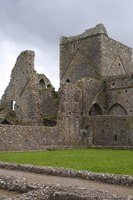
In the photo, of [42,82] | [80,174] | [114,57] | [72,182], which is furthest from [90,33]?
[72,182]

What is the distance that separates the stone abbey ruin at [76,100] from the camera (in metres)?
29.1

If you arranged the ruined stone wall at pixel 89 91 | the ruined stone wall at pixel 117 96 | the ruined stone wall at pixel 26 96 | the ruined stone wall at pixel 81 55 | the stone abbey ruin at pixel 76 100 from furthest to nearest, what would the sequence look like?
1. the ruined stone wall at pixel 81 55
2. the ruined stone wall at pixel 117 96
3. the ruined stone wall at pixel 89 91
4. the ruined stone wall at pixel 26 96
5. the stone abbey ruin at pixel 76 100

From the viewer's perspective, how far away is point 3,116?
110ft

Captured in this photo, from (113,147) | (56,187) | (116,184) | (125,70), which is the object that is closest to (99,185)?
(116,184)

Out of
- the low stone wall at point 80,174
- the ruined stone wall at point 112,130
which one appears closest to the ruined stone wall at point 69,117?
the ruined stone wall at point 112,130

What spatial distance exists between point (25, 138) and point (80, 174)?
15.0 meters

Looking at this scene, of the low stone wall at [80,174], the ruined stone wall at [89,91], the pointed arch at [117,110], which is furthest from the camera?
the pointed arch at [117,110]

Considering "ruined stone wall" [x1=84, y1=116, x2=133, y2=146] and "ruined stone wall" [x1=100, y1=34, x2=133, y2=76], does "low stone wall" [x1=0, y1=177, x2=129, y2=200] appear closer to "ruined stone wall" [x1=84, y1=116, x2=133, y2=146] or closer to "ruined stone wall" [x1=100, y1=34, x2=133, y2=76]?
"ruined stone wall" [x1=84, y1=116, x2=133, y2=146]

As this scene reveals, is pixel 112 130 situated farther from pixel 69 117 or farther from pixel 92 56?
pixel 92 56

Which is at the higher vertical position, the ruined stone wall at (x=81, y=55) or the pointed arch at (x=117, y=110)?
the ruined stone wall at (x=81, y=55)

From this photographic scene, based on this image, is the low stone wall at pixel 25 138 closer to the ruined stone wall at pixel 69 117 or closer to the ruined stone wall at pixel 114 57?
the ruined stone wall at pixel 69 117

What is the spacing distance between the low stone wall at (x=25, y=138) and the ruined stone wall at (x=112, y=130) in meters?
4.28

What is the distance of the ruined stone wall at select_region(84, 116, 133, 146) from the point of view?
30.0 meters

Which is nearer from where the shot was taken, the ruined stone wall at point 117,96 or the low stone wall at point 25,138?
the low stone wall at point 25,138
